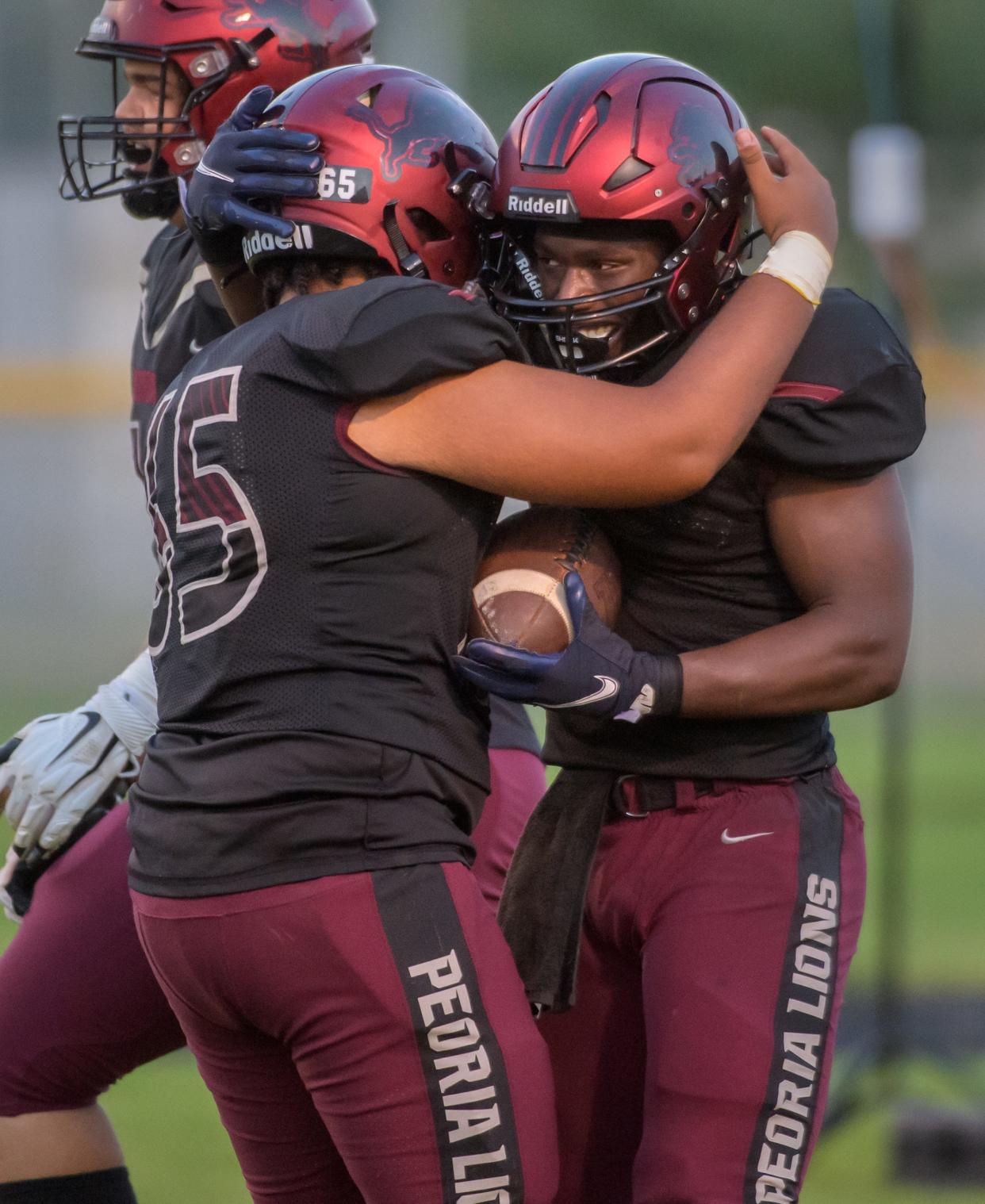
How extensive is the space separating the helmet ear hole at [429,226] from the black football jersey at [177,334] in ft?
1.80

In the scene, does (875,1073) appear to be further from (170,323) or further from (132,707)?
(170,323)

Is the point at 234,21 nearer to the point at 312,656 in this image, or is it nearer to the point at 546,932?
the point at 312,656

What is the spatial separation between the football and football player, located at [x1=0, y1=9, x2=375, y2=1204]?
0.60 meters

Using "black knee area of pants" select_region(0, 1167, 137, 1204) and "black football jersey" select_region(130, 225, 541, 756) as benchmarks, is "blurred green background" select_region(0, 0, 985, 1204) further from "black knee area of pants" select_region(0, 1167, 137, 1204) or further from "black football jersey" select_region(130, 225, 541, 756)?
"black football jersey" select_region(130, 225, 541, 756)

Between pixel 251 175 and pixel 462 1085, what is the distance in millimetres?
1285

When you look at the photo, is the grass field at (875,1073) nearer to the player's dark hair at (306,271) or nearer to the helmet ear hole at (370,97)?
the player's dark hair at (306,271)

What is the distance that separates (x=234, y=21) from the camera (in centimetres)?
299

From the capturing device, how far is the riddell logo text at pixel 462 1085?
205cm

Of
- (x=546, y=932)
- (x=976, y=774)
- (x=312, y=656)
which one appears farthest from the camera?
(x=976, y=774)

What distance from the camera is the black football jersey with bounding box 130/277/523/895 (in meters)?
2.07

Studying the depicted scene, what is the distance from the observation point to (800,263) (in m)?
2.32

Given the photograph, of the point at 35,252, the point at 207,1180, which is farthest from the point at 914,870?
the point at 35,252

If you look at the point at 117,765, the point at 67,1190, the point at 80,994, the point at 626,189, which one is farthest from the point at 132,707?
the point at 626,189

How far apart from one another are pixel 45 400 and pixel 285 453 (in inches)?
441
